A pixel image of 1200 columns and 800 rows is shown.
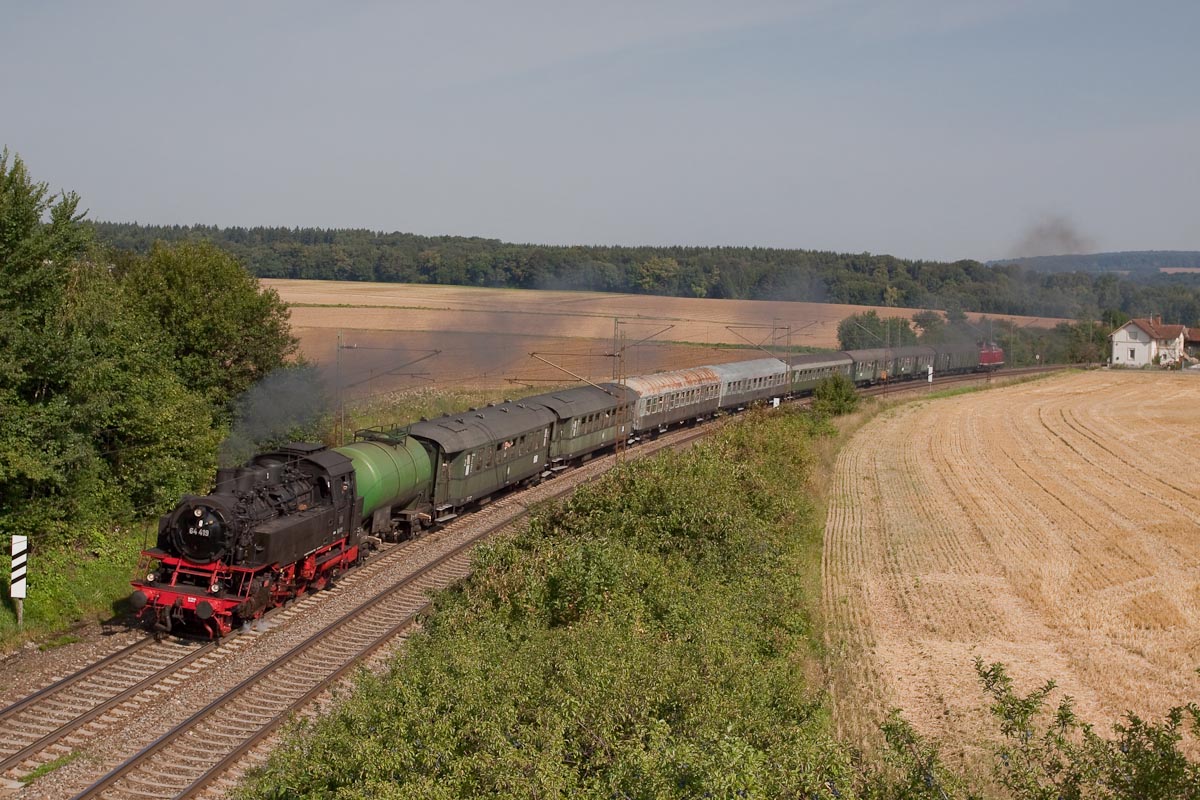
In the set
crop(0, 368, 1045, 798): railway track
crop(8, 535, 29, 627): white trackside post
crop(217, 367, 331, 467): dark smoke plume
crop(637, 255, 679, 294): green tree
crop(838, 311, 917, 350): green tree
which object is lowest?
crop(0, 368, 1045, 798): railway track

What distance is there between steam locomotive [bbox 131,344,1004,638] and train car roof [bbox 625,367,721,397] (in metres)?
0.47

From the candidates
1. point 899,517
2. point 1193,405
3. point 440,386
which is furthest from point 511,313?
point 899,517

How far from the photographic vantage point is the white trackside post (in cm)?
1969

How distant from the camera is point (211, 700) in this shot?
16859 mm

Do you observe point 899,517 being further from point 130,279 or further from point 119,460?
point 130,279

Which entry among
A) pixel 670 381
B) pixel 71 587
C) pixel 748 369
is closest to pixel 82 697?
pixel 71 587

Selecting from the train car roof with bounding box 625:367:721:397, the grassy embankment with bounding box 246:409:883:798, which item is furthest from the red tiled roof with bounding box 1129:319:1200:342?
the grassy embankment with bounding box 246:409:883:798

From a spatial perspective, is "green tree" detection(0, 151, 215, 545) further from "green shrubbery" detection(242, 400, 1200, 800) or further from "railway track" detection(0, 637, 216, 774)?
"green shrubbery" detection(242, 400, 1200, 800)

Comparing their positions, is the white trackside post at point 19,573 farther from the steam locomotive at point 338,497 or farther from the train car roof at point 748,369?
the train car roof at point 748,369

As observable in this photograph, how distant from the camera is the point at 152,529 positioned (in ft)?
88.3

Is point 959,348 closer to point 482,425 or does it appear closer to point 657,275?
point 657,275

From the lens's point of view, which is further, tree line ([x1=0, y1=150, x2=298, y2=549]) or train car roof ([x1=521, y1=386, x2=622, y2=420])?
train car roof ([x1=521, y1=386, x2=622, y2=420])

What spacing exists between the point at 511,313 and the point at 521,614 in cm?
7739

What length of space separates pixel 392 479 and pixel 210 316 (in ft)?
43.1
